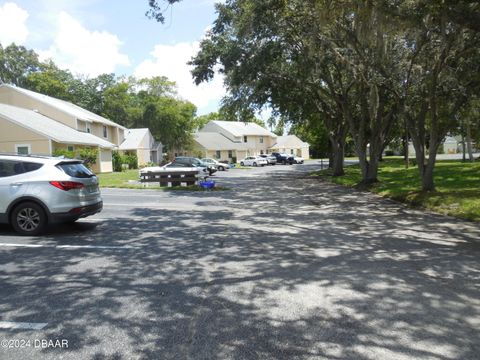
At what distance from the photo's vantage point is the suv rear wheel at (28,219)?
8.89m

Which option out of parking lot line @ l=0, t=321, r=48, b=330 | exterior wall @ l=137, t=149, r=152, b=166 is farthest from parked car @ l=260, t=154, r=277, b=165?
parking lot line @ l=0, t=321, r=48, b=330

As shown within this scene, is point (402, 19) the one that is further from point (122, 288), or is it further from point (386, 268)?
point (122, 288)

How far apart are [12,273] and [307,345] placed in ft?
15.2

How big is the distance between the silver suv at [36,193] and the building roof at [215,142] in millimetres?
57241

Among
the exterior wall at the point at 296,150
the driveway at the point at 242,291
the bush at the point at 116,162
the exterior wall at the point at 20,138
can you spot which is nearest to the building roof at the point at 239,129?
the exterior wall at the point at 296,150

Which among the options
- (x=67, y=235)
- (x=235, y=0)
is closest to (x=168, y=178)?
(x=235, y=0)

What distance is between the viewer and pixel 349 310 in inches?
194

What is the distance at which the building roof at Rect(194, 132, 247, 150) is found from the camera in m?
67.1

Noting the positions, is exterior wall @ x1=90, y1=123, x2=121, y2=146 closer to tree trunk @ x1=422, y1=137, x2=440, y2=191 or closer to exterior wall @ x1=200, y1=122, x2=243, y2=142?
exterior wall @ x1=200, y1=122, x2=243, y2=142

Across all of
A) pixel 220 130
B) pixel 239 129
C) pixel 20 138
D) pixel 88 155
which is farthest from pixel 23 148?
pixel 239 129

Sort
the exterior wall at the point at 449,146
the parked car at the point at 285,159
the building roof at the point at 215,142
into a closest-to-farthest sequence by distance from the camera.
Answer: the parked car at the point at 285,159, the building roof at the point at 215,142, the exterior wall at the point at 449,146

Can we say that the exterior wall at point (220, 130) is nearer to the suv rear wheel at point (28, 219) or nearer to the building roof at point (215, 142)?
the building roof at point (215, 142)

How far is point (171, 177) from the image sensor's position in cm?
2289

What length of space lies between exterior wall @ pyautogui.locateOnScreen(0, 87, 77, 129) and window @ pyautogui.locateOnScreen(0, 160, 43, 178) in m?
30.5
